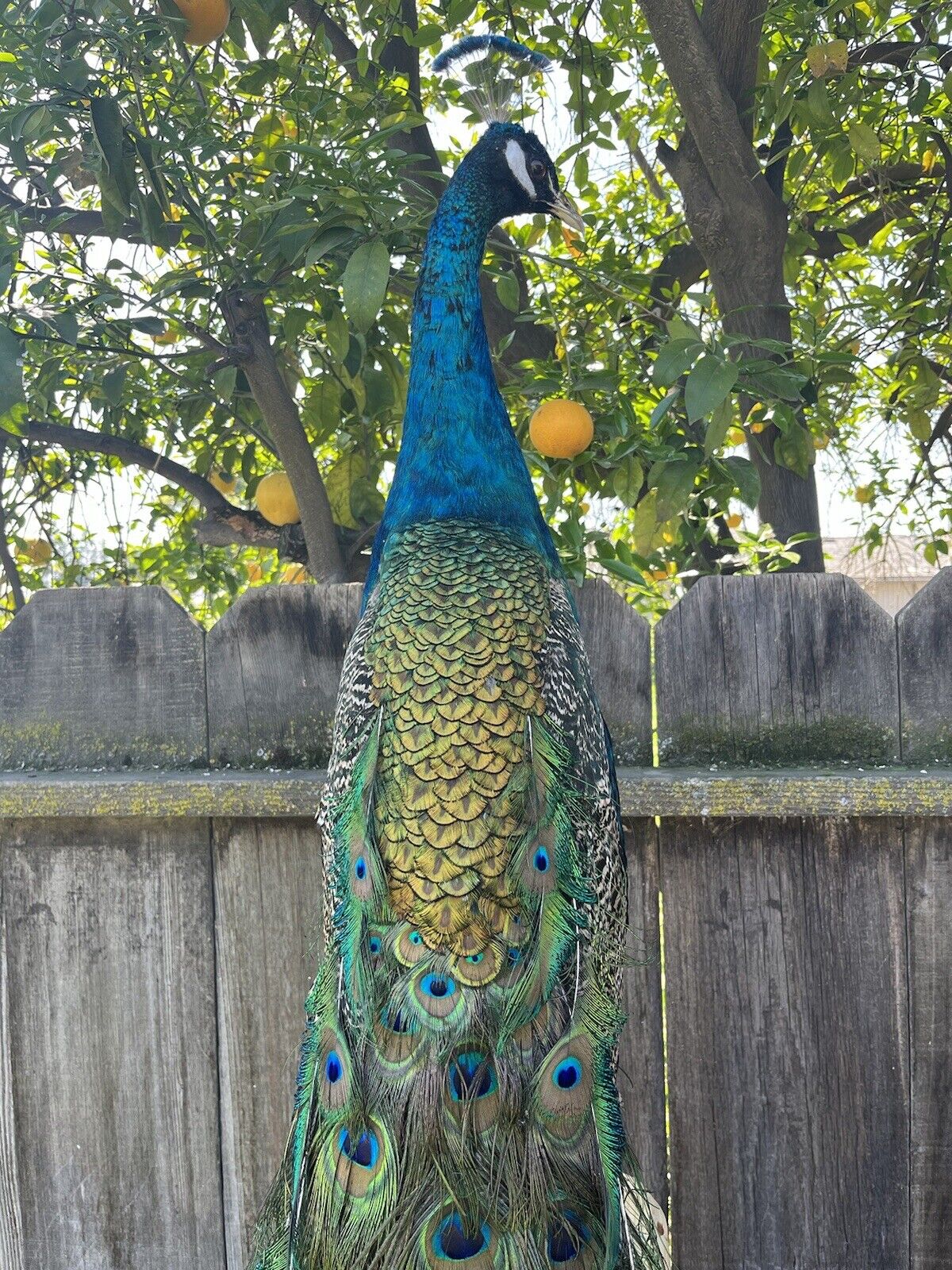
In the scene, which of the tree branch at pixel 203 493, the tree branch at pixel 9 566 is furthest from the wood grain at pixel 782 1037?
the tree branch at pixel 9 566

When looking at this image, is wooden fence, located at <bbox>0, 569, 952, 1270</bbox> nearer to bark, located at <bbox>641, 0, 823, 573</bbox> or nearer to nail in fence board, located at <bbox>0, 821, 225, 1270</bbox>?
nail in fence board, located at <bbox>0, 821, 225, 1270</bbox>

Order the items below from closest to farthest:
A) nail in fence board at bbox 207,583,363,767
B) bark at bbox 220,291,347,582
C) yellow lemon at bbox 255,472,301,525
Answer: nail in fence board at bbox 207,583,363,767
bark at bbox 220,291,347,582
yellow lemon at bbox 255,472,301,525

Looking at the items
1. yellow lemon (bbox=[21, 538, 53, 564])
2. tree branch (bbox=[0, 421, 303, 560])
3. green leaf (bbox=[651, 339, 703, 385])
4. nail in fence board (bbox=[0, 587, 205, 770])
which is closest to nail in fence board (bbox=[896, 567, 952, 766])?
green leaf (bbox=[651, 339, 703, 385])

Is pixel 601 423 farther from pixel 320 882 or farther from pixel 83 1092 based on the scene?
pixel 83 1092

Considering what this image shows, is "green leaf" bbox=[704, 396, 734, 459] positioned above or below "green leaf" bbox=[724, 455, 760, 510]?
above

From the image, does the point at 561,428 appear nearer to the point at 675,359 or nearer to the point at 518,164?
the point at 675,359

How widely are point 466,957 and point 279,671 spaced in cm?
83

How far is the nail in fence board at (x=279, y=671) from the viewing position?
7.21ft

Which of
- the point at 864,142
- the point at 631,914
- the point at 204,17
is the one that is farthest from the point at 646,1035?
the point at 204,17

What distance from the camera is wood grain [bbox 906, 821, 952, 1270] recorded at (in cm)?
196

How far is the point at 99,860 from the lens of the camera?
2.20 m

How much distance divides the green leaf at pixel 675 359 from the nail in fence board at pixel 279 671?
680 mm

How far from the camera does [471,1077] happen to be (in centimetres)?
153

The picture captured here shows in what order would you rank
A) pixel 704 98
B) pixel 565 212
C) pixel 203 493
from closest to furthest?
pixel 565 212, pixel 704 98, pixel 203 493
